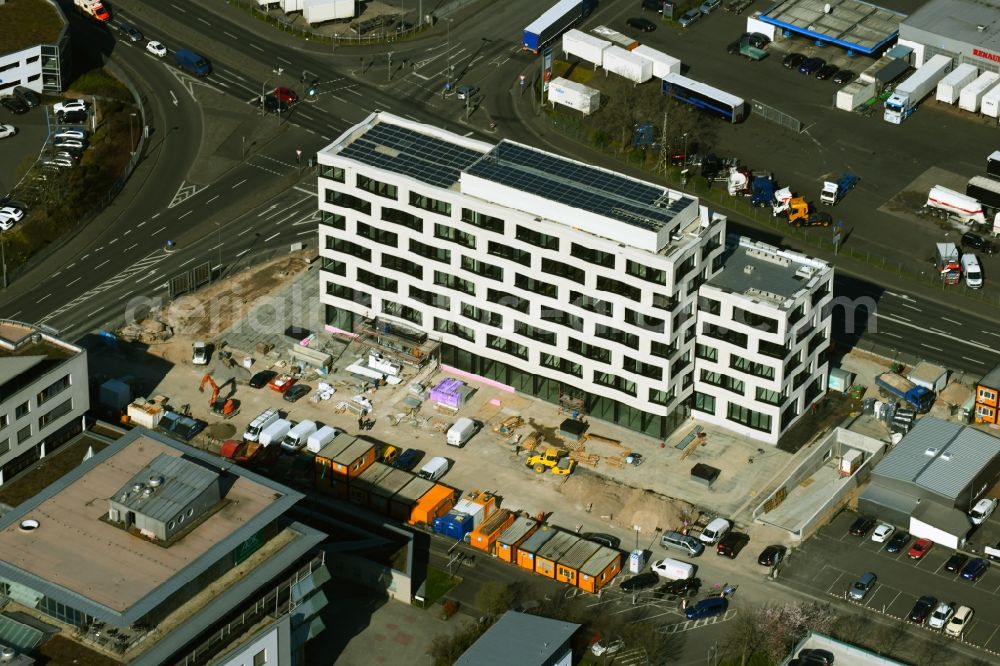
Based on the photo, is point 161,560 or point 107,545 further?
point 107,545

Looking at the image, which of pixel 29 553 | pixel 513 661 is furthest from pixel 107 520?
A: pixel 513 661

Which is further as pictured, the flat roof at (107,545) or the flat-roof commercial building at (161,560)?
the flat roof at (107,545)

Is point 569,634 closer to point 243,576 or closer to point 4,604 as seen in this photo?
Answer: point 243,576

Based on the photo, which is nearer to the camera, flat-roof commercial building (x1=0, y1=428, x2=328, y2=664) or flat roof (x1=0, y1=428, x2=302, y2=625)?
flat-roof commercial building (x1=0, y1=428, x2=328, y2=664)
